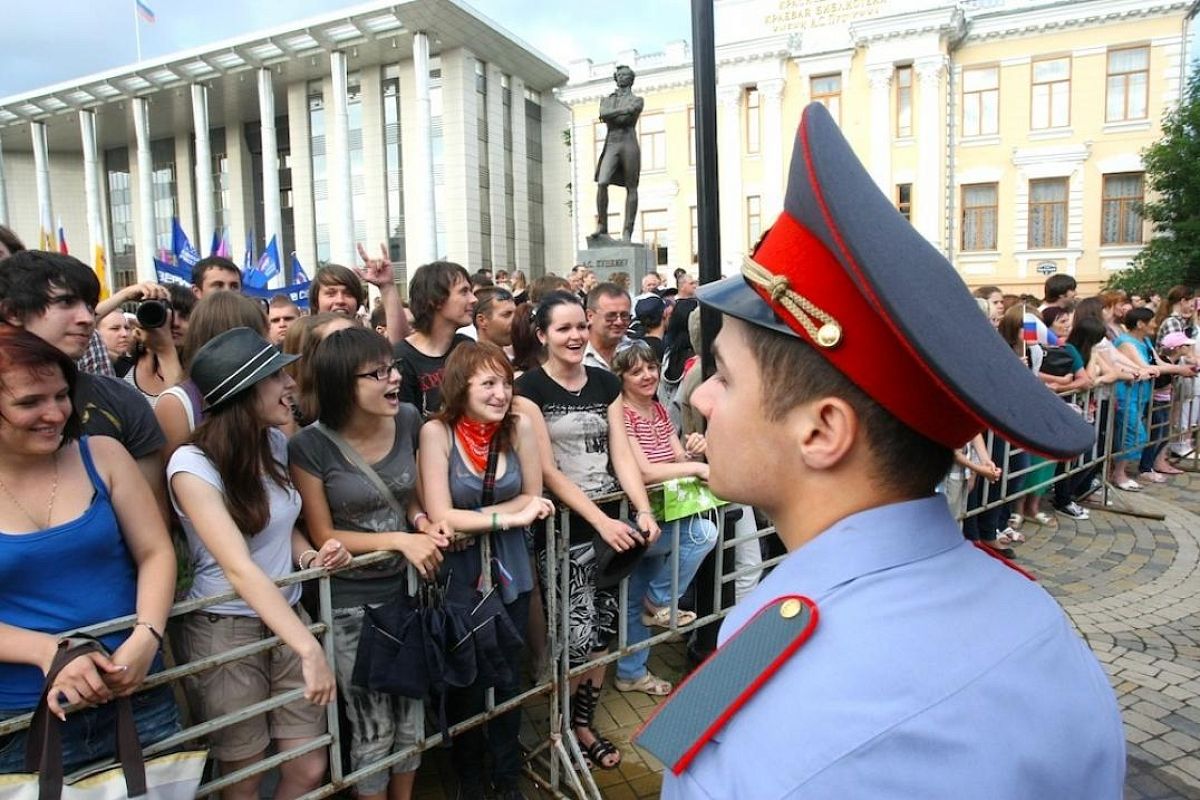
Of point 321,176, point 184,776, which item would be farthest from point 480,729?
point 321,176

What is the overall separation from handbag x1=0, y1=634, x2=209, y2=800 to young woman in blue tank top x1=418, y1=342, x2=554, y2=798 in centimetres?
102

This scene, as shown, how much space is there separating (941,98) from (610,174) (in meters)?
22.9

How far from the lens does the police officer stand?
0.77 meters

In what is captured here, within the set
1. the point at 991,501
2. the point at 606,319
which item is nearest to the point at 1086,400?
the point at 991,501

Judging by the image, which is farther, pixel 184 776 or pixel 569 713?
pixel 569 713

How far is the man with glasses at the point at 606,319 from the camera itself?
14.7 ft

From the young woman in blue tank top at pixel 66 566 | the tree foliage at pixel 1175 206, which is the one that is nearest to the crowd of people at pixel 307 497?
the young woman in blue tank top at pixel 66 566

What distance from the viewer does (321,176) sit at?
37.3m

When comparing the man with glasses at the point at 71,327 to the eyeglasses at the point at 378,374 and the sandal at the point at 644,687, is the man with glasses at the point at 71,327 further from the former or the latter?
the sandal at the point at 644,687

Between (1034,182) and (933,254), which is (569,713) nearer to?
(933,254)

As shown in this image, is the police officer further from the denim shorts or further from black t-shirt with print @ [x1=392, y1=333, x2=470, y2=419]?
black t-shirt with print @ [x1=392, y1=333, x2=470, y2=419]

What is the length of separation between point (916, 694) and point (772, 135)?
34.3m

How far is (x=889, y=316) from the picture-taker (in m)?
0.86

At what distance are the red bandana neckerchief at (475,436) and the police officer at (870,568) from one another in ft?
6.82
